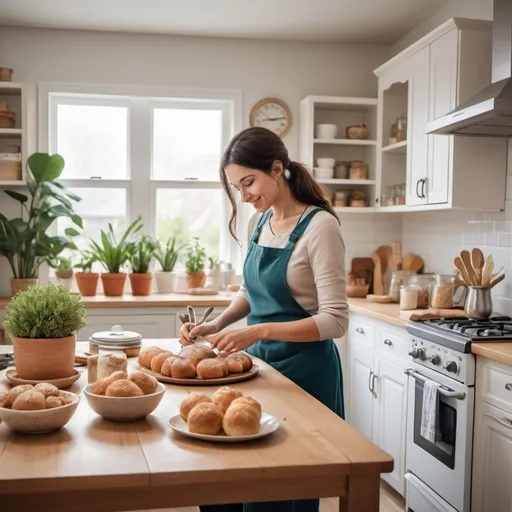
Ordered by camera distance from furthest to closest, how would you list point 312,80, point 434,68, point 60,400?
point 312,80
point 434,68
point 60,400

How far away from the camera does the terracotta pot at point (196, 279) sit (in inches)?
193

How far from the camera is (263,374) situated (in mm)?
2127

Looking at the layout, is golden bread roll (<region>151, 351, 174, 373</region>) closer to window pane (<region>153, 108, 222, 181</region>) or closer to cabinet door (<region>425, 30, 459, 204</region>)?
cabinet door (<region>425, 30, 459, 204</region>)

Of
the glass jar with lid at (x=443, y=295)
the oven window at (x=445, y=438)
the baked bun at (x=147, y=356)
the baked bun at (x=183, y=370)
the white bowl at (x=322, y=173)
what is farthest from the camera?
the white bowl at (x=322, y=173)

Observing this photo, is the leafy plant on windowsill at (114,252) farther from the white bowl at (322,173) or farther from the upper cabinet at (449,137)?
the upper cabinet at (449,137)

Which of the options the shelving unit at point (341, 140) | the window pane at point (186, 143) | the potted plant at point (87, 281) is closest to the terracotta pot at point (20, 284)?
the potted plant at point (87, 281)

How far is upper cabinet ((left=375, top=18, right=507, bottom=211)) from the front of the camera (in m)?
3.61

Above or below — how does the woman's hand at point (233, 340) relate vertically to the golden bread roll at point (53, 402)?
above

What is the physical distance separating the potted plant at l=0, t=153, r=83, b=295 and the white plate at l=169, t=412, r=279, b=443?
3.21 metres

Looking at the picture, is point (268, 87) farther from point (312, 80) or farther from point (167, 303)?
point (167, 303)

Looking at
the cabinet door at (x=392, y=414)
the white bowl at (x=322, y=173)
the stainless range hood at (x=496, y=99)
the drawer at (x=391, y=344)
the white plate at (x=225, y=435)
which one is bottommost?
the cabinet door at (x=392, y=414)

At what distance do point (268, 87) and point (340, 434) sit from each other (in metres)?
3.92

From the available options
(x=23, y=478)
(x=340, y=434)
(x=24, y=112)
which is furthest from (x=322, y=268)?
(x=24, y=112)

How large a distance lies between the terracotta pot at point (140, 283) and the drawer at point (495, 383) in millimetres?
2575
